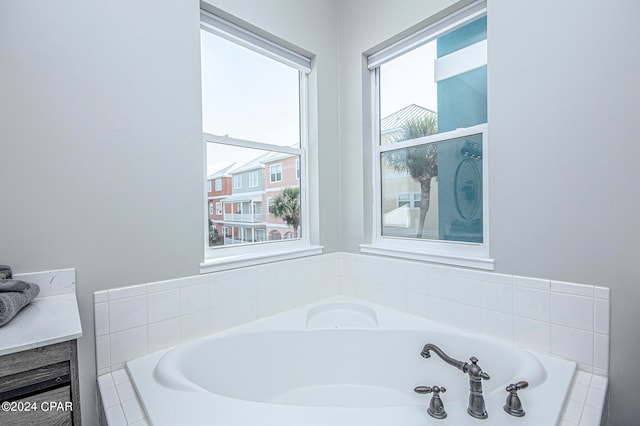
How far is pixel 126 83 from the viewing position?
1347mm

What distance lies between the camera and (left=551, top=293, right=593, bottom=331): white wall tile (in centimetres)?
128

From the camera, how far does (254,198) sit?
1993 mm

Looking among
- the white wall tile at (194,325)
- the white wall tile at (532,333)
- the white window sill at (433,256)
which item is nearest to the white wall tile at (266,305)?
the white wall tile at (194,325)

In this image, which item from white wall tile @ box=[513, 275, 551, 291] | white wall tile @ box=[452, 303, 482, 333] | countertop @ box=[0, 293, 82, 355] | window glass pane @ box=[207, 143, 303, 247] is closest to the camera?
countertop @ box=[0, 293, 82, 355]

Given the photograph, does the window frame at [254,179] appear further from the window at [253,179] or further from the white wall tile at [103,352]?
the white wall tile at [103,352]

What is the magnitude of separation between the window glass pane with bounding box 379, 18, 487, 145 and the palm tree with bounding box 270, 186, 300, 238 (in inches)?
30.8

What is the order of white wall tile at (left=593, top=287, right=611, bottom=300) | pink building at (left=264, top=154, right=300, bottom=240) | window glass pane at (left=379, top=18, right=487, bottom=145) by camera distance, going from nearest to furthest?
white wall tile at (left=593, top=287, right=611, bottom=300)
window glass pane at (left=379, top=18, right=487, bottom=145)
pink building at (left=264, top=154, right=300, bottom=240)

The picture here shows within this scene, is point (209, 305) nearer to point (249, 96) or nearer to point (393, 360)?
point (393, 360)

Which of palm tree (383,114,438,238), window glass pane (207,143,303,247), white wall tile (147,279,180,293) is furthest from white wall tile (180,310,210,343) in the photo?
palm tree (383,114,438,238)

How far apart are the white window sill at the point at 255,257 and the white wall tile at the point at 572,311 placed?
4.51 ft

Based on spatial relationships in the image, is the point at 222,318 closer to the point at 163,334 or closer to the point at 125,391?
the point at 163,334

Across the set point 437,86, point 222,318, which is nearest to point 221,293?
point 222,318

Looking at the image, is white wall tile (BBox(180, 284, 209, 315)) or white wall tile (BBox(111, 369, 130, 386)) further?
white wall tile (BBox(180, 284, 209, 315))

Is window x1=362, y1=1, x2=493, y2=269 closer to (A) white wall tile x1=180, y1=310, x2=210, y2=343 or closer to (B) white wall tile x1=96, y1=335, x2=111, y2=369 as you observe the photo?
(A) white wall tile x1=180, y1=310, x2=210, y2=343
